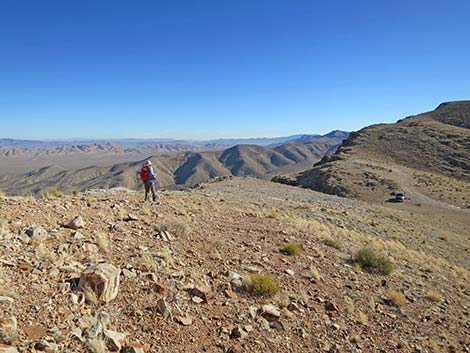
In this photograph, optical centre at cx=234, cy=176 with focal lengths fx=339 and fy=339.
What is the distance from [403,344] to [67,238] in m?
7.82

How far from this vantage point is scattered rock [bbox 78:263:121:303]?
6012 millimetres

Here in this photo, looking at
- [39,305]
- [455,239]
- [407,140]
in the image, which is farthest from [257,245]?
A: [407,140]

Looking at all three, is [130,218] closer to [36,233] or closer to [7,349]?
[36,233]

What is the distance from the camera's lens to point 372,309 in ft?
27.5

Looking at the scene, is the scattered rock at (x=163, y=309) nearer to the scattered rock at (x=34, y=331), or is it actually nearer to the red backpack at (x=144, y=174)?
the scattered rock at (x=34, y=331)

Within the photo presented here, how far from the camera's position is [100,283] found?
6.09m

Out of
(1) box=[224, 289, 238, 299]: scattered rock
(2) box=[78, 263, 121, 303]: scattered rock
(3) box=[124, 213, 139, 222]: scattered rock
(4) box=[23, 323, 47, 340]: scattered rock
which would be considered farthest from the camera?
(3) box=[124, 213, 139, 222]: scattered rock

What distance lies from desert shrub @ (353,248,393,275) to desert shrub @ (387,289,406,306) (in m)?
1.67

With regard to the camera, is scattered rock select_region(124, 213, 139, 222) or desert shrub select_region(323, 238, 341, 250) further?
desert shrub select_region(323, 238, 341, 250)

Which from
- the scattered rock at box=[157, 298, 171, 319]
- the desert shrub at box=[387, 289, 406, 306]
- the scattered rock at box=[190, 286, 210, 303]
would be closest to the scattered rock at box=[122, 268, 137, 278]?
the scattered rock at box=[157, 298, 171, 319]

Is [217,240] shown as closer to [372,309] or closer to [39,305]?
[372,309]

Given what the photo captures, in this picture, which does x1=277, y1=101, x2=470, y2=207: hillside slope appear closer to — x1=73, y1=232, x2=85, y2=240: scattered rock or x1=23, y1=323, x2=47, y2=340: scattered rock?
x1=73, y1=232, x2=85, y2=240: scattered rock

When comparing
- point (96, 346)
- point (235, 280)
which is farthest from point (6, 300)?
point (235, 280)

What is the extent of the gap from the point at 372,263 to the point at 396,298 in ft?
7.61
